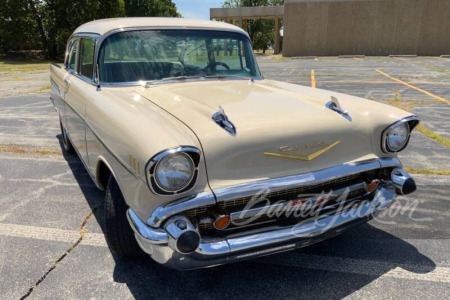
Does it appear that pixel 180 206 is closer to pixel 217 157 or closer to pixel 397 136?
pixel 217 157

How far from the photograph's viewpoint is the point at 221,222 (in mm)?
2037

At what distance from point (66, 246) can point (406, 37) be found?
29122 millimetres

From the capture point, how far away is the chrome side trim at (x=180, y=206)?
1.90 m

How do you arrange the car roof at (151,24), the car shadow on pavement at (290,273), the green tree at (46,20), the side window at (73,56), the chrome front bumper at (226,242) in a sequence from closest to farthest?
1. the chrome front bumper at (226,242)
2. the car shadow on pavement at (290,273)
3. the car roof at (151,24)
4. the side window at (73,56)
5. the green tree at (46,20)

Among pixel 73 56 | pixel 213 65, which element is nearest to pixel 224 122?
pixel 213 65

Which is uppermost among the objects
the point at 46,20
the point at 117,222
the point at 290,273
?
the point at 46,20

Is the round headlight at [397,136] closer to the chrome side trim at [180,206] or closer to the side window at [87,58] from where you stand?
the chrome side trim at [180,206]

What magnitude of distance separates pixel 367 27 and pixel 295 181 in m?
27.9

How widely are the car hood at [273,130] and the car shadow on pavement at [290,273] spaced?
0.73 meters

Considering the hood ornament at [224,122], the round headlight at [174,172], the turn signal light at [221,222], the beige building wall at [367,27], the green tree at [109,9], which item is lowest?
the turn signal light at [221,222]

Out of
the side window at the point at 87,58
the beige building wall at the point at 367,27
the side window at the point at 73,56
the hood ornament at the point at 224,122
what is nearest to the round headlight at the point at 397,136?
the hood ornament at the point at 224,122

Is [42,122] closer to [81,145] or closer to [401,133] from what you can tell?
[81,145]

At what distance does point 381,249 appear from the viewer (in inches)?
107

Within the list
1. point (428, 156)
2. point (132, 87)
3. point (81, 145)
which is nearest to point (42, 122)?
point (81, 145)
